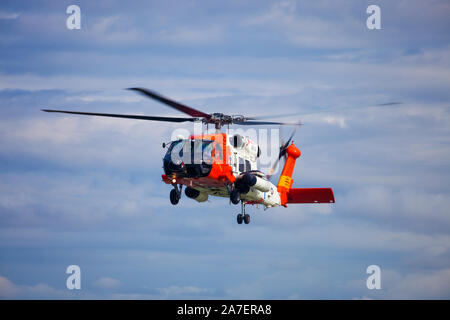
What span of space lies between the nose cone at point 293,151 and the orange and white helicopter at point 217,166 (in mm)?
4092

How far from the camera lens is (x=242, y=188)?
4638 centimetres

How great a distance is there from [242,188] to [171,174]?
553cm

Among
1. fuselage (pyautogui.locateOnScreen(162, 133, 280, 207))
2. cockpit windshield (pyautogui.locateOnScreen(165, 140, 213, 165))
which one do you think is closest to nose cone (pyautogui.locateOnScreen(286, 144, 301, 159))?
fuselage (pyautogui.locateOnScreen(162, 133, 280, 207))

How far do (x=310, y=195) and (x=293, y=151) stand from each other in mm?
4607

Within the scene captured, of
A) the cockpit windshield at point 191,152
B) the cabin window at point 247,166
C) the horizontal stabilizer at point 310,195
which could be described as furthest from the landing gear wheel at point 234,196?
the horizontal stabilizer at point 310,195

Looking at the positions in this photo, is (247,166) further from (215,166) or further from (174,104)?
(174,104)

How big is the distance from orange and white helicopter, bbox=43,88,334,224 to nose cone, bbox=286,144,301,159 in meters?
4.09

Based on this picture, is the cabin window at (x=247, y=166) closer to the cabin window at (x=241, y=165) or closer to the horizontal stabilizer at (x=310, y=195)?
the cabin window at (x=241, y=165)

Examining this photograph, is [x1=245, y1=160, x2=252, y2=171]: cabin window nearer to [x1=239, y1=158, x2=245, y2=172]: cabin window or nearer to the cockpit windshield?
[x1=239, y1=158, x2=245, y2=172]: cabin window

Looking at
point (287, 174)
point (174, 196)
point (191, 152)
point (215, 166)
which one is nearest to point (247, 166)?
point (215, 166)
